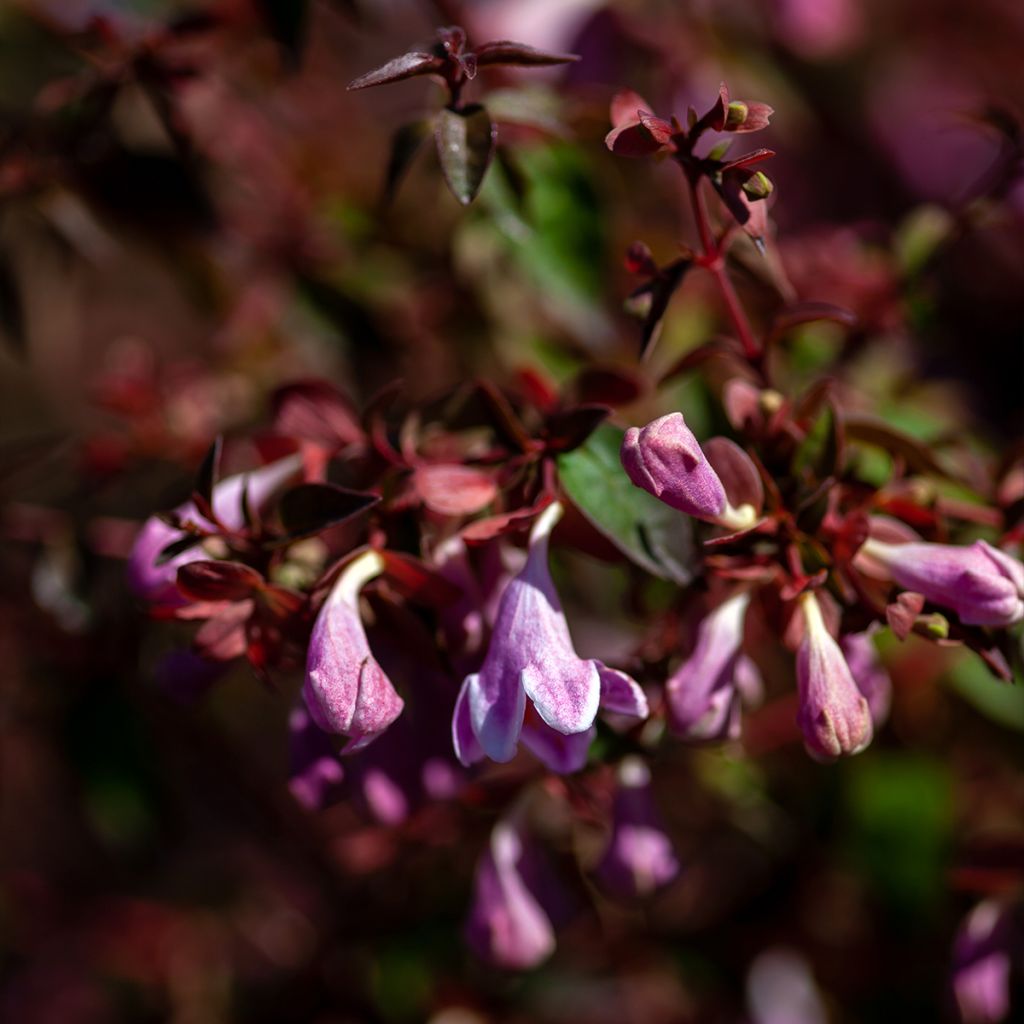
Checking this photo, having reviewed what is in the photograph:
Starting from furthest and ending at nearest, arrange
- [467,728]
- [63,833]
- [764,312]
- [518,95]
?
[63,833] → [764,312] → [518,95] → [467,728]

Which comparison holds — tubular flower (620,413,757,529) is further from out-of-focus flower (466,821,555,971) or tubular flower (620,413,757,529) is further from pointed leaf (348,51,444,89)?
out-of-focus flower (466,821,555,971)

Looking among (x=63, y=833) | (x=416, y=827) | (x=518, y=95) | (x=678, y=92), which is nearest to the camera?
(x=518, y=95)

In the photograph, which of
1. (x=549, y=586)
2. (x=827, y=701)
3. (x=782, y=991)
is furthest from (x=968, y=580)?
(x=782, y=991)

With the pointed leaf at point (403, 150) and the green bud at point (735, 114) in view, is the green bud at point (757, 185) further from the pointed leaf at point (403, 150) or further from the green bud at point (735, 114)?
the pointed leaf at point (403, 150)

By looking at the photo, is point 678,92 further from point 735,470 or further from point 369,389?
point 735,470

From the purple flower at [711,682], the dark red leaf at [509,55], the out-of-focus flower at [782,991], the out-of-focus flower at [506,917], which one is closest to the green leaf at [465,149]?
the dark red leaf at [509,55]

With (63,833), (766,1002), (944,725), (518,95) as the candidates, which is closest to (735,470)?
(518,95)

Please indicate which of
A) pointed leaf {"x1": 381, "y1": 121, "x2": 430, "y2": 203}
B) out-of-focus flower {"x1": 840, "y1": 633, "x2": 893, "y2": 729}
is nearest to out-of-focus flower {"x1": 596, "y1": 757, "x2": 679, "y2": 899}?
out-of-focus flower {"x1": 840, "y1": 633, "x2": 893, "y2": 729}
